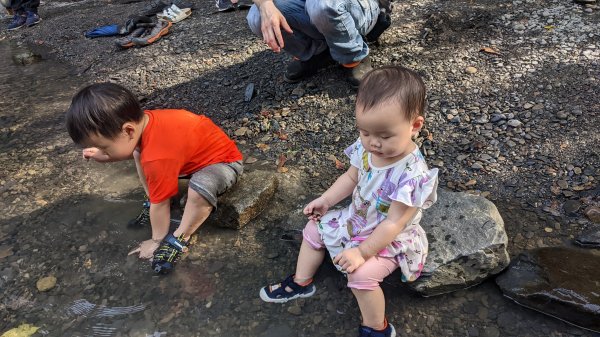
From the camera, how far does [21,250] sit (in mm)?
2443

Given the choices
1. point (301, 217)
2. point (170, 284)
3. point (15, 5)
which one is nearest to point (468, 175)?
point (301, 217)

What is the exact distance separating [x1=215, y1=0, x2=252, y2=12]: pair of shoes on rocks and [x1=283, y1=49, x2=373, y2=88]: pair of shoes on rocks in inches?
70.1

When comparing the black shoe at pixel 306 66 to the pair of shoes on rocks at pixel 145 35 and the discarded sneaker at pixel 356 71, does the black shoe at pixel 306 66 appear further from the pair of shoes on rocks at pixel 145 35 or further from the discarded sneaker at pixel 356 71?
Answer: the pair of shoes on rocks at pixel 145 35

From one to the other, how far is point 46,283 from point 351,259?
1.52m

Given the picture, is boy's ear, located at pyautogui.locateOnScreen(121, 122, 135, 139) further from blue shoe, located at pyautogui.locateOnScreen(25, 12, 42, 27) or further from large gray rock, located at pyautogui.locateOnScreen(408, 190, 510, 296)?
blue shoe, located at pyautogui.locateOnScreen(25, 12, 42, 27)

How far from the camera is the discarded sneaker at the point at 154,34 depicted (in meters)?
4.52

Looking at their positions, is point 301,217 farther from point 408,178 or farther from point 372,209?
point 408,178

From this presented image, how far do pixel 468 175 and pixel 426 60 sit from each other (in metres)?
1.16

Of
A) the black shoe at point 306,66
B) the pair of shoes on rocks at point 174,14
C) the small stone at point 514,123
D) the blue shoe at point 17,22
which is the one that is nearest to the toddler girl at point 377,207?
the small stone at point 514,123

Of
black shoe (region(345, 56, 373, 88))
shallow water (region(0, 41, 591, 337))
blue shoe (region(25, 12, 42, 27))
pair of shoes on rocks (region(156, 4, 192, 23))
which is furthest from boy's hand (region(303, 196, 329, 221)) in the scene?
blue shoe (region(25, 12, 42, 27))

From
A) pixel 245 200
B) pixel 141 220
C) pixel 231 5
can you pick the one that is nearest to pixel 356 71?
pixel 245 200

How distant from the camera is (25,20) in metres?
6.16

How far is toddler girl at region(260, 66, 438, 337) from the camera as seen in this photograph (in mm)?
1579

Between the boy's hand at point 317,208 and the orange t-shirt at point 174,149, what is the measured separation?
691 mm
